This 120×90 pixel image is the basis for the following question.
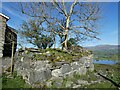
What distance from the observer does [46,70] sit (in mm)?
9164

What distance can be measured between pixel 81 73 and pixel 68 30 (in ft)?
18.1

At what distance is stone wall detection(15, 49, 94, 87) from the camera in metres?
8.99

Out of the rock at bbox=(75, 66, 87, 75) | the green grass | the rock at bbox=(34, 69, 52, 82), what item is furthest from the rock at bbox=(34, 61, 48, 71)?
the rock at bbox=(75, 66, 87, 75)

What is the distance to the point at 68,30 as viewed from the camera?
49.6 feet

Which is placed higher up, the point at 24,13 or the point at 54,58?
the point at 24,13

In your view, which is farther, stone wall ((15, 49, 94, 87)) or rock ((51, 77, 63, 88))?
stone wall ((15, 49, 94, 87))

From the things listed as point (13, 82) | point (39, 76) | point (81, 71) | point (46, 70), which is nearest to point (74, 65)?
point (81, 71)

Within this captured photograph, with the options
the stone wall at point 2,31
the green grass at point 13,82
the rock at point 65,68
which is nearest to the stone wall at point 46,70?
the rock at point 65,68

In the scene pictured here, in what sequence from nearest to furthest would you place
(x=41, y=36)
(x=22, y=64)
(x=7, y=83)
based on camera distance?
1. (x=7, y=83)
2. (x=22, y=64)
3. (x=41, y=36)

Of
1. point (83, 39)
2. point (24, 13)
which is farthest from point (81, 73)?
point (24, 13)

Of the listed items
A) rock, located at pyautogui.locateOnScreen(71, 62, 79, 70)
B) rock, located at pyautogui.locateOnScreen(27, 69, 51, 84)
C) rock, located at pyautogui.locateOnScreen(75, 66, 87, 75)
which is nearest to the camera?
rock, located at pyautogui.locateOnScreen(27, 69, 51, 84)

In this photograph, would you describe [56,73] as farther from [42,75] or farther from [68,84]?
[68,84]

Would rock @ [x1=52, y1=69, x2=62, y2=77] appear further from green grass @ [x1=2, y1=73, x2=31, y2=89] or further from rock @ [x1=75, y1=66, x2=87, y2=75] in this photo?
green grass @ [x1=2, y1=73, x2=31, y2=89]

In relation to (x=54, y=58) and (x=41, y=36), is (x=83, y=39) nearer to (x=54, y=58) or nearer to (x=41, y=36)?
(x=41, y=36)
